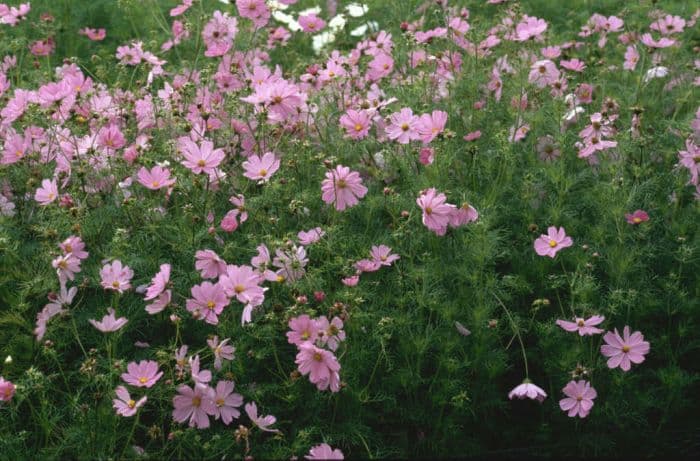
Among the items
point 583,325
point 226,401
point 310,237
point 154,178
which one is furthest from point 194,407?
point 583,325

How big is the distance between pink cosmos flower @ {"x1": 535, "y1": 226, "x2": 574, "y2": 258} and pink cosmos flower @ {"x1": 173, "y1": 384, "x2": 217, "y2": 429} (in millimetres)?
987

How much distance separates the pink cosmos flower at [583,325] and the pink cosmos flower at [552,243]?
21cm

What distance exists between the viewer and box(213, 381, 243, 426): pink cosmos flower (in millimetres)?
2084

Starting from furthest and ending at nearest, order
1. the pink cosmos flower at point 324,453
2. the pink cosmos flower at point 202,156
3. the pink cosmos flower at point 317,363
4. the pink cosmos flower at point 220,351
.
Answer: the pink cosmos flower at point 202,156
the pink cosmos flower at point 220,351
the pink cosmos flower at point 317,363
the pink cosmos flower at point 324,453

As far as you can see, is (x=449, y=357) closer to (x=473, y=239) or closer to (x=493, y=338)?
(x=493, y=338)

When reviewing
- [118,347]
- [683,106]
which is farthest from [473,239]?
[683,106]

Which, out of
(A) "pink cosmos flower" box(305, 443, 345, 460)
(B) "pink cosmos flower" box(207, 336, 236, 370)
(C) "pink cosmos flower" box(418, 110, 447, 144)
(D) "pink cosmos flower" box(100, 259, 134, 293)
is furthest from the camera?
(C) "pink cosmos flower" box(418, 110, 447, 144)

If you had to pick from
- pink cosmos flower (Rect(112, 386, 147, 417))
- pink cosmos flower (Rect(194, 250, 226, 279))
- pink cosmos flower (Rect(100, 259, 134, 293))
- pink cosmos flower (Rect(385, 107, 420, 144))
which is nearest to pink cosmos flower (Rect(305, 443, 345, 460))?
pink cosmos flower (Rect(112, 386, 147, 417))

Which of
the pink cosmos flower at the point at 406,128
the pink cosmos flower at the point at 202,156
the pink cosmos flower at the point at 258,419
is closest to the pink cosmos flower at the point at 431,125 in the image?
the pink cosmos flower at the point at 406,128

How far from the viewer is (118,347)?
2.33 m

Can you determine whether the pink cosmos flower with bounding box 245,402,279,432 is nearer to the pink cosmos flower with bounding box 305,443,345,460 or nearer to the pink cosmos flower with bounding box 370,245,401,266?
the pink cosmos flower with bounding box 305,443,345,460

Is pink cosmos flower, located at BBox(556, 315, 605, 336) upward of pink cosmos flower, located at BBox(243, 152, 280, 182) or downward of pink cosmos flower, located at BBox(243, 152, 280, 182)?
downward

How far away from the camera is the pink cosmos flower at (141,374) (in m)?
2.05

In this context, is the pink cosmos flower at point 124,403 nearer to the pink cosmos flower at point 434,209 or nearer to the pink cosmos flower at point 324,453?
the pink cosmos flower at point 324,453
